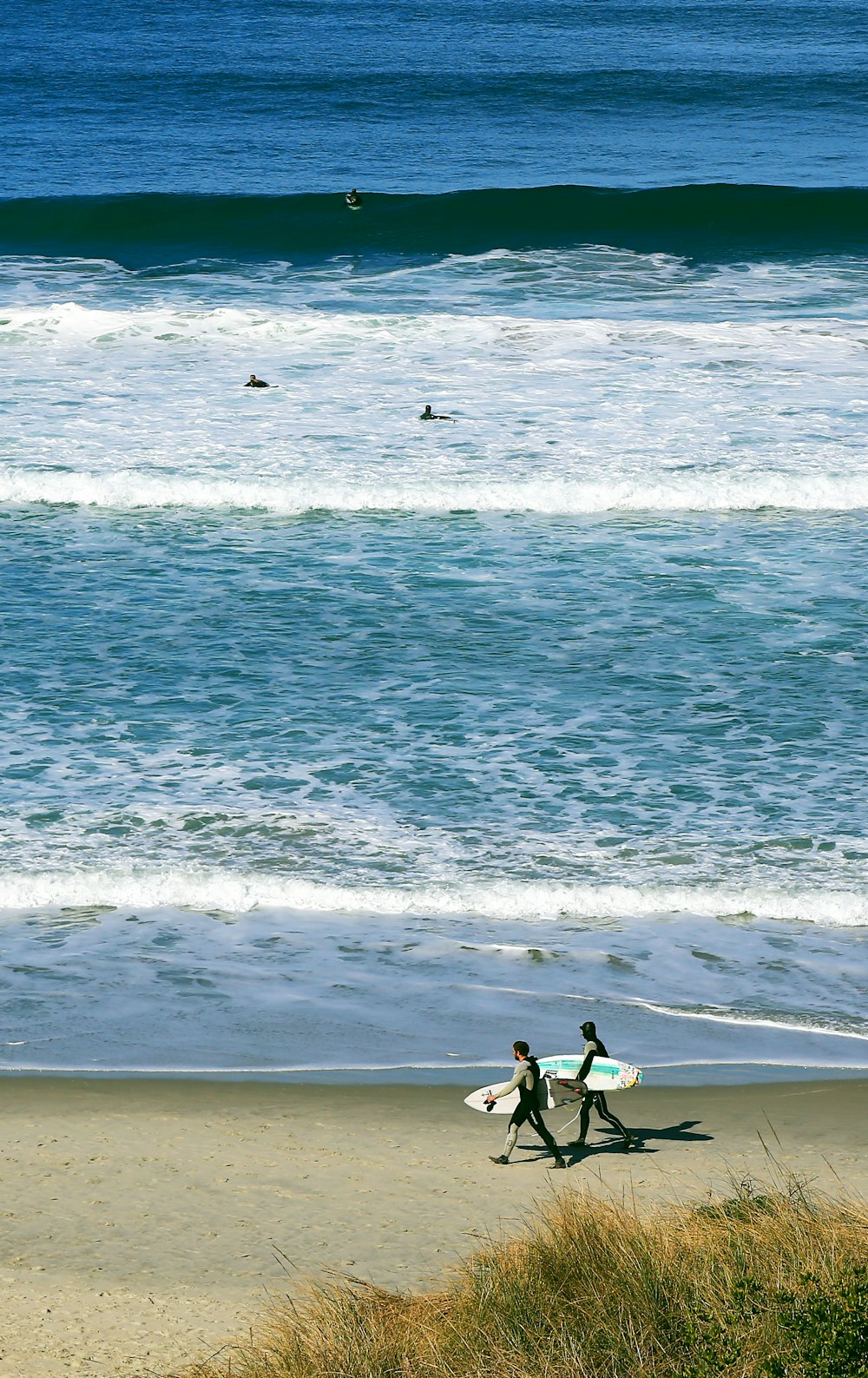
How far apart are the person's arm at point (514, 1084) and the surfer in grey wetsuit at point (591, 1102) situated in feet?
1.13

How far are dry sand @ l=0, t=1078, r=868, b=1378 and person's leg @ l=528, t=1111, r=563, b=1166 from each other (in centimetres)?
15

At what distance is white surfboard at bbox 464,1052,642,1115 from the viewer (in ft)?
27.8

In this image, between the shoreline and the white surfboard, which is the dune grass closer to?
Result: the white surfboard

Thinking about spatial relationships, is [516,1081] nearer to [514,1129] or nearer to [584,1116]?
[514,1129]

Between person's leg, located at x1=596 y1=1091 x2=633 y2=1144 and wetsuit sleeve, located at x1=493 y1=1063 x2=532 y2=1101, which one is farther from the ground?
wetsuit sleeve, located at x1=493 y1=1063 x2=532 y2=1101

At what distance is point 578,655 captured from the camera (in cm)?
1592

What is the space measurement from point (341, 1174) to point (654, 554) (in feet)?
39.2

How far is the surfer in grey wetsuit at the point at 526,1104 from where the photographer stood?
8352mm

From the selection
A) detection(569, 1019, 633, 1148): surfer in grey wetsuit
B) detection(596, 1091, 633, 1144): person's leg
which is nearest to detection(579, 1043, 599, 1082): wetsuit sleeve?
detection(569, 1019, 633, 1148): surfer in grey wetsuit

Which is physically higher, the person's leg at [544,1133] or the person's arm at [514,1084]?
the person's arm at [514,1084]

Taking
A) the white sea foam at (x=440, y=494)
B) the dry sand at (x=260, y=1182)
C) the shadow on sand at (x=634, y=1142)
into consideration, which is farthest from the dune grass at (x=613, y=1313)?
the white sea foam at (x=440, y=494)

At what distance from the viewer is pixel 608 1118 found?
8.54m

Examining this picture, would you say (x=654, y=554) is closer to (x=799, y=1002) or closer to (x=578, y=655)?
(x=578, y=655)

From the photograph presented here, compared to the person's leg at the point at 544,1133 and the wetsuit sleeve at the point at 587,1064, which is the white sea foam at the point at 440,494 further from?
the person's leg at the point at 544,1133
